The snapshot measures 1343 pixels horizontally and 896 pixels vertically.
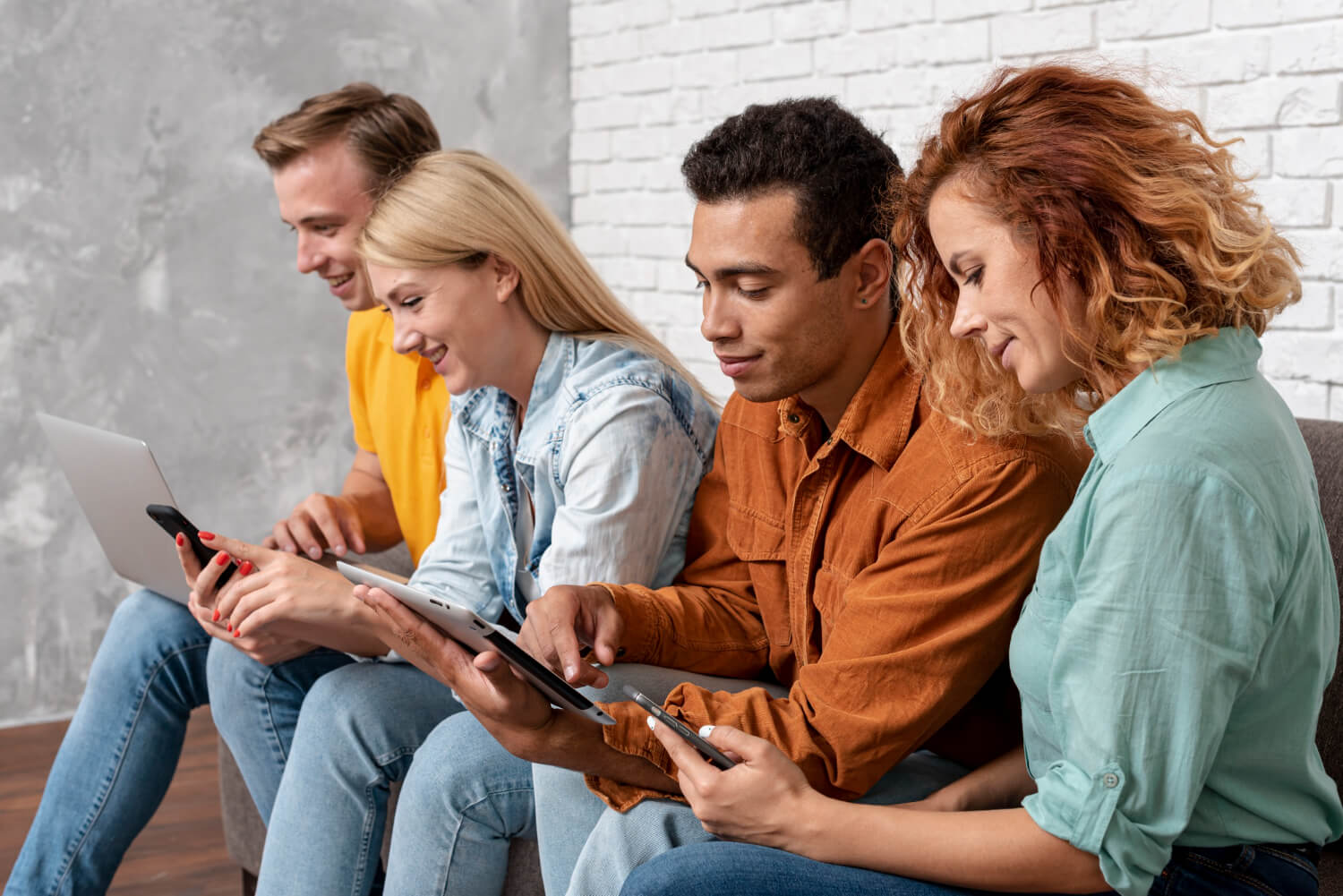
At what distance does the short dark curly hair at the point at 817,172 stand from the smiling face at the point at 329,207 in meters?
0.95

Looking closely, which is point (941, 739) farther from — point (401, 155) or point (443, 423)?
point (401, 155)

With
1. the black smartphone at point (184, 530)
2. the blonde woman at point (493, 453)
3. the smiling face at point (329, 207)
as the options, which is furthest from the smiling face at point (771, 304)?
the smiling face at point (329, 207)

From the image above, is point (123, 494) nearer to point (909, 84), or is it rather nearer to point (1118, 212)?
point (1118, 212)

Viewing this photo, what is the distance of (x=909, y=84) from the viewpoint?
8.91ft

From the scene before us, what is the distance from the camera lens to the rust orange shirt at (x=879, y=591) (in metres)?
1.24

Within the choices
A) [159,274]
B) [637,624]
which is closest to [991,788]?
[637,624]

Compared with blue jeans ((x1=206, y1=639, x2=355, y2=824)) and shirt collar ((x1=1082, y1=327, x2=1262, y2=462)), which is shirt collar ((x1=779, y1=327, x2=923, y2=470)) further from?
blue jeans ((x1=206, y1=639, x2=355, y2=824))

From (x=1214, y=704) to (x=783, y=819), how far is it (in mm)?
369

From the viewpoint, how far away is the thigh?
109cm

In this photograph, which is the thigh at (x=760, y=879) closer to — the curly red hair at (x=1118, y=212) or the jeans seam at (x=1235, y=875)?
the jeans seam at (x=1235, y=875)

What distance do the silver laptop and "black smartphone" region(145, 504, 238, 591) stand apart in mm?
34

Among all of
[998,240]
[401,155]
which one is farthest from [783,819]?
[401,155]

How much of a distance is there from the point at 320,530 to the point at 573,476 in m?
0.61

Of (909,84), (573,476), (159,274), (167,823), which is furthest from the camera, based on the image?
(159,274)
